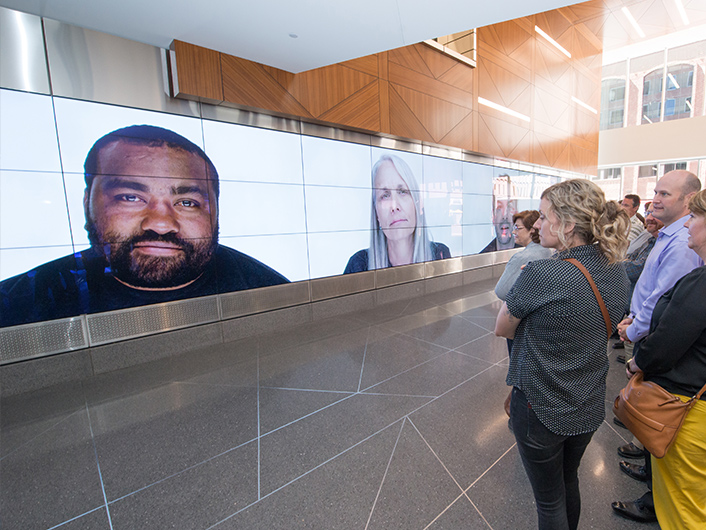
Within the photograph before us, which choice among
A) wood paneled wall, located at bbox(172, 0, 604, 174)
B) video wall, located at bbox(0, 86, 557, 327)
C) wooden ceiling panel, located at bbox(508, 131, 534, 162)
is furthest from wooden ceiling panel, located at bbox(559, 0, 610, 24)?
video wall, located at bbox(0, 86, 557, 327)

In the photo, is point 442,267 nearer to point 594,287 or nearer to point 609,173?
point 594,287

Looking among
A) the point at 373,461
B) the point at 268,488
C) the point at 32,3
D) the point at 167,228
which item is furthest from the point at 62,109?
the point at 373,461

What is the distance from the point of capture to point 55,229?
134 inches

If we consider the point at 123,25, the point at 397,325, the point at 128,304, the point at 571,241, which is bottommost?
the point at 397,325

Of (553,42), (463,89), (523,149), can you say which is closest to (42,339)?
(463,89)

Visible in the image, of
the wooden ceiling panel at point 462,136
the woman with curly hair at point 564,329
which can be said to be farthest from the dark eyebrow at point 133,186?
the wooden ceiling panel at point 462,136

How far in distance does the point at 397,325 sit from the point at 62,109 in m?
4.93

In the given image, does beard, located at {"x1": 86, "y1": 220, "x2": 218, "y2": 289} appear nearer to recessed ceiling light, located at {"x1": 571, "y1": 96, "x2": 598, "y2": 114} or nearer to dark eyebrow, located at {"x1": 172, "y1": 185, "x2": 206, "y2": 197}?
dark eyebrow, located at {"x1": 172, "y1": 185, "x2": 206, "y2": 197}

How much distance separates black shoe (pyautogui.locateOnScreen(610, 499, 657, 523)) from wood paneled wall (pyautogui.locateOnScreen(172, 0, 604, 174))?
5208mm

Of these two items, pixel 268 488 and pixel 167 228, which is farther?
pixel 167 228

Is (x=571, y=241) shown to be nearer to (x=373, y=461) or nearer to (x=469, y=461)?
(x=469, y=461)

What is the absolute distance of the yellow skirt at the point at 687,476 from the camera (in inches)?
53.1

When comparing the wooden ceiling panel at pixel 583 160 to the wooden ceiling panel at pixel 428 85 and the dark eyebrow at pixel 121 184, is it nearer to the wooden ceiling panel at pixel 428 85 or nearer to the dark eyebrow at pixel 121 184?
the wooden ceiling panel at pixel 428 85

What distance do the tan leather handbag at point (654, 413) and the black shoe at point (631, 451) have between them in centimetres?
100
